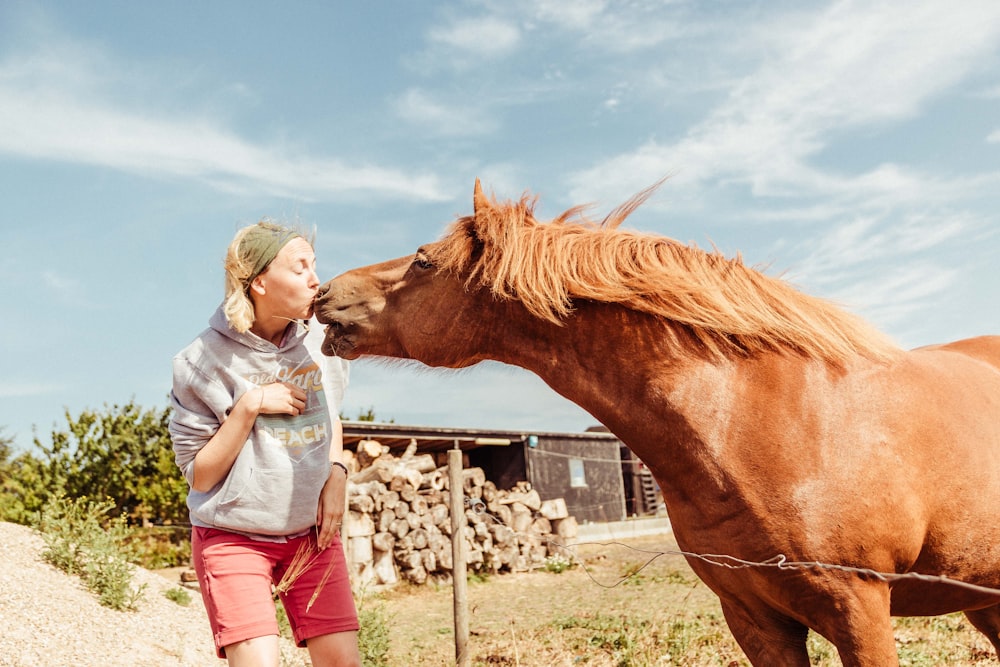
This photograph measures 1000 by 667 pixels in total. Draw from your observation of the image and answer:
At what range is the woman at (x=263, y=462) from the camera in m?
2.16

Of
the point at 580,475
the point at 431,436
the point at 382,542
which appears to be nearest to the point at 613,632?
the point at 382,542

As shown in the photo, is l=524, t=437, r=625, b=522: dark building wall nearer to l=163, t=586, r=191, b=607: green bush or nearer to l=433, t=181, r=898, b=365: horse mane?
l=163, t=586, r=191, b=607: green bush

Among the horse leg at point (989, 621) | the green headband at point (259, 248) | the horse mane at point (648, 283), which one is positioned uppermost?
the green headband at point (259, 248)

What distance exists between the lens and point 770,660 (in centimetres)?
246

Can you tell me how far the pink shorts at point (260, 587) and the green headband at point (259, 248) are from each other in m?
0.83

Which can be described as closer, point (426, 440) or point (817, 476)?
point (817, 476)

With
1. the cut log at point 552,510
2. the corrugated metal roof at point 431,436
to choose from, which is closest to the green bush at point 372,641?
the corrugated metal roof at point 431,436

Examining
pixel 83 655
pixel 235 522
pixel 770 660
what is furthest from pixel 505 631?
pixel 235 522

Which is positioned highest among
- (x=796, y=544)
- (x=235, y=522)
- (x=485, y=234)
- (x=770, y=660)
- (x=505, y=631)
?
(x=485, y=234)

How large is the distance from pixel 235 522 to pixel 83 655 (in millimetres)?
4688

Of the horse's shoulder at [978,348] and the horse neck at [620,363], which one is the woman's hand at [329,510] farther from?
the horse's shoulder at [978,348]

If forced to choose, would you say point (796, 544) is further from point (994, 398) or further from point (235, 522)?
point (235, 522)

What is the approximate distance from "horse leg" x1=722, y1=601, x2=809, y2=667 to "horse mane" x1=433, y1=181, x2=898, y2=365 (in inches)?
33.9

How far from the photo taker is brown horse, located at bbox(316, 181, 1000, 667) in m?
2.12
